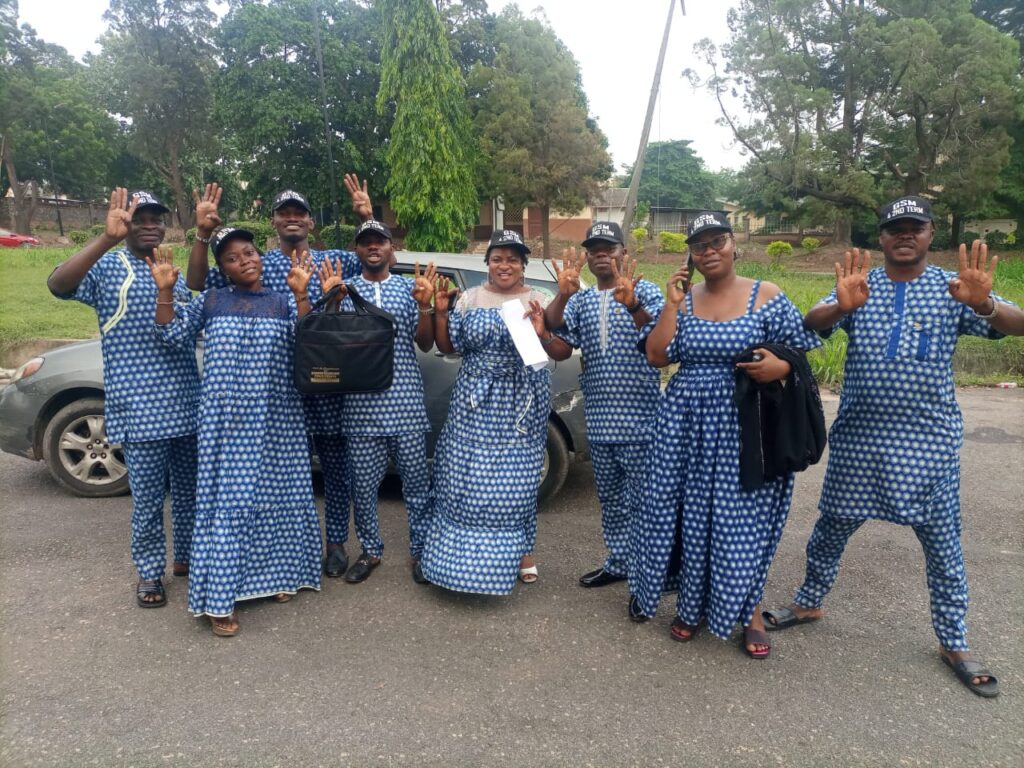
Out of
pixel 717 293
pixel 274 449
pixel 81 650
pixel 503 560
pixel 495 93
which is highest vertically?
pixel 495 93

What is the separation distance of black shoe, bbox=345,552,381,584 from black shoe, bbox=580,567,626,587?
3.48ft

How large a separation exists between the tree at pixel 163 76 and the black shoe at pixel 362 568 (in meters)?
31.4

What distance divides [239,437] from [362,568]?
Answer: 3.12ft

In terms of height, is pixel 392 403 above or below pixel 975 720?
above

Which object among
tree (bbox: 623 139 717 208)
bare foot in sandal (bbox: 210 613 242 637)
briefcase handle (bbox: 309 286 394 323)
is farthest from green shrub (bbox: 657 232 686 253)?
bare foot in sandal (bbox: 210 613 242 637)

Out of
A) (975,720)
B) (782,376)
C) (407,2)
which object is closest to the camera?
(975,720)

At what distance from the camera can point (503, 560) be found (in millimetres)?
3324

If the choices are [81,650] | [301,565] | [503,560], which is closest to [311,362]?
[301,565]

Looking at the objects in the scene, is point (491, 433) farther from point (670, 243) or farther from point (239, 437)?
point (670, 243)

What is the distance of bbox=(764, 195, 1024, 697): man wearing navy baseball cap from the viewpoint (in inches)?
105

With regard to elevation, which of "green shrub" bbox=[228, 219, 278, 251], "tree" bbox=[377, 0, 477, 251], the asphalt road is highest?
"tree" bbox=[377, 0, 477, 251]

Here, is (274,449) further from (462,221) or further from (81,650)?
(462,221)

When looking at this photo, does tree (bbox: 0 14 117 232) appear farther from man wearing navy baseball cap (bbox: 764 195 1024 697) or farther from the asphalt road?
man wearing navy baseball cap (bbox: 764 195 1024 697)

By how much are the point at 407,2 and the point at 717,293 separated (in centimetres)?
1827
